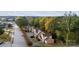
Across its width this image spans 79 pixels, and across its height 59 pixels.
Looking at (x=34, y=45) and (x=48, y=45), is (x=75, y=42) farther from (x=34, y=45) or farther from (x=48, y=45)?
(x=34, y=45)

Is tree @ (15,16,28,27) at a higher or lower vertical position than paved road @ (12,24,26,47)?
higher

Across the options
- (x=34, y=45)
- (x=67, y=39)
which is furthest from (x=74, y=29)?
(x=34, y=45)

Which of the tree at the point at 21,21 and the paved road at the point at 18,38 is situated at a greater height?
the tree at the point at 21,21

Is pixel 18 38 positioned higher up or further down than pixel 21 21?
further down
